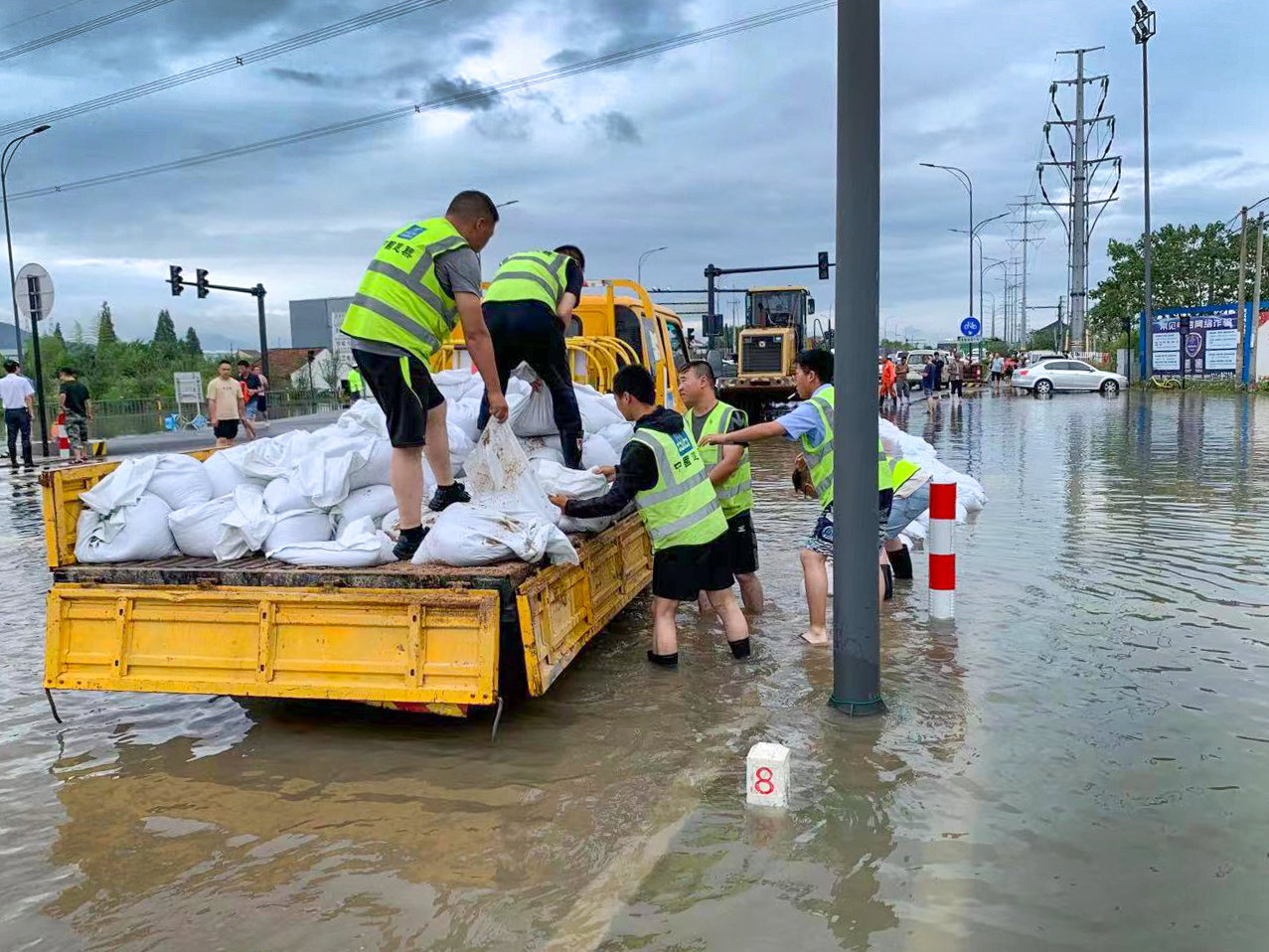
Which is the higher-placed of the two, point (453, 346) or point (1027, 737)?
point (453, 346)

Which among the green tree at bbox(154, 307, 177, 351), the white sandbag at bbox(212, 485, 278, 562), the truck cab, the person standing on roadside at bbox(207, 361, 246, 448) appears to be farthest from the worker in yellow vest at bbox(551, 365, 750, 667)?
the green tree at bbox(154, 307, 177, 351)

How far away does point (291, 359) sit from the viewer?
7525cm

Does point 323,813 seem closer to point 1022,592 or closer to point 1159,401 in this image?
point 1022,592

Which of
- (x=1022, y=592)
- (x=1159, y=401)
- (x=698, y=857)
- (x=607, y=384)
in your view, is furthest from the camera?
(x=1159, y=401)

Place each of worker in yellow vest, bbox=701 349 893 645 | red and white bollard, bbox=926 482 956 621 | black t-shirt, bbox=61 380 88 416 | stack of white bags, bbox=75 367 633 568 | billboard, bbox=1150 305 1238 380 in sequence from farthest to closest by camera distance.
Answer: billboard, bbox=1150 305 1238 380 → black t-shirt, bbox=61 380 88 416 → red and white bollard, bbox=926 482 956 621 → worker in yellow vest, bbox=701 349 893 645 → stack of white bags, bbox=75 367 633 568

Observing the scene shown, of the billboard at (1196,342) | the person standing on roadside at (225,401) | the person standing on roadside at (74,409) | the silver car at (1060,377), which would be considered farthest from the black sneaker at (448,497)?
the billboard at (1196,342)

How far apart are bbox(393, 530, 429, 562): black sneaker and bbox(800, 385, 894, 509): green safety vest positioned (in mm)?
2205

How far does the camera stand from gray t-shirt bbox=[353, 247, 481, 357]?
440 cm

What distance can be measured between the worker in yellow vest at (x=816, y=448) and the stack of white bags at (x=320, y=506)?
1.03 m

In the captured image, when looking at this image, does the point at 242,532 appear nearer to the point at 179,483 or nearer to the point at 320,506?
the point at 320,506

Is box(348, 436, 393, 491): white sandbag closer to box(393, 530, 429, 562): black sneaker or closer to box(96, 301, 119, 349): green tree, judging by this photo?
box(393, 530, 429, 562): black sneaker

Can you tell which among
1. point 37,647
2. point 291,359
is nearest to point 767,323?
point 37,647

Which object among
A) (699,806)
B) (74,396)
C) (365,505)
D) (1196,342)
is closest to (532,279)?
(365,505)

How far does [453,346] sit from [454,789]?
5.29 metres
